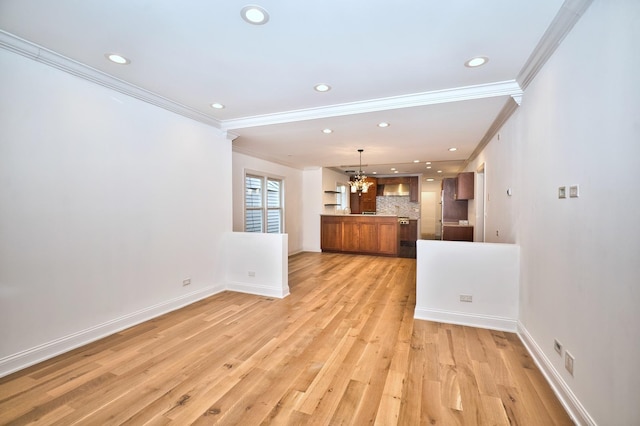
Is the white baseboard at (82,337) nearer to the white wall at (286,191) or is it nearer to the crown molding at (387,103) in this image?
the white wall at (286,191)

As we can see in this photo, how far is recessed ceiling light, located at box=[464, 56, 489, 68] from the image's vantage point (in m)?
2.28

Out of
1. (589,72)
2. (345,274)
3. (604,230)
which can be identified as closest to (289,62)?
(589,72)

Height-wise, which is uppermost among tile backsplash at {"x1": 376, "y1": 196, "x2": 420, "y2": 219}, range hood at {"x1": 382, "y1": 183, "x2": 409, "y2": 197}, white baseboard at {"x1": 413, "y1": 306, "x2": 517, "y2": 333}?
range hood at {"x1": 382, "y1": 183, "x2": 409, "y2": 197}

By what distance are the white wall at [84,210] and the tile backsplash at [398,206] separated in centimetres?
855

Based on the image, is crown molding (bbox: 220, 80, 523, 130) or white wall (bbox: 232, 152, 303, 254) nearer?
crown molding (bbox: 220, 80, 523, 130)

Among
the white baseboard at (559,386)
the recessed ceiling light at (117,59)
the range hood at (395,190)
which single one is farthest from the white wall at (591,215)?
the range hood at (395,190)

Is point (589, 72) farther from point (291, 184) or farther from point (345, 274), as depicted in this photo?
point (291, 184)

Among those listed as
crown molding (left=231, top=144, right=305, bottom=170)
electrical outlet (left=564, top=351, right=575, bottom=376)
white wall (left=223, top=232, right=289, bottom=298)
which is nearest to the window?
crown molding (left=231, top=144, right=305, bottom=170)

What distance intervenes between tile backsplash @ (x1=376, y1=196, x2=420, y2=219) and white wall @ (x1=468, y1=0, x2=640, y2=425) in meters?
8.32

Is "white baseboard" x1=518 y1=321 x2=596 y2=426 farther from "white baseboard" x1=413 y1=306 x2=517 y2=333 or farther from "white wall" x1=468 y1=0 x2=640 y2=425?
"white baseboard" x1=413 y1=306 x2=517 y2=333

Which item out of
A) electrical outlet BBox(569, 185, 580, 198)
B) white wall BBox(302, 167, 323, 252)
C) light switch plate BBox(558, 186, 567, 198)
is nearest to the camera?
electrical outlet BBox(569, 185, 580, 198)

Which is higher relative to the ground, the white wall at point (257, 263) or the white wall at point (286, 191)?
the white wall at point (286, 191)

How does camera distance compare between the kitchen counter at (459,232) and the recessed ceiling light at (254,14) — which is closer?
the recessed ceiling light at (254,14)

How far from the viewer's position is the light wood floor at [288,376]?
170 centimetres
